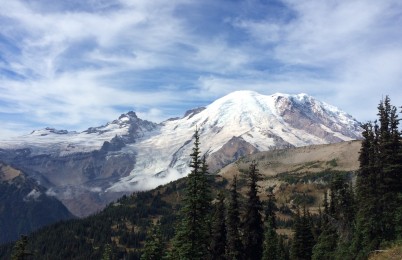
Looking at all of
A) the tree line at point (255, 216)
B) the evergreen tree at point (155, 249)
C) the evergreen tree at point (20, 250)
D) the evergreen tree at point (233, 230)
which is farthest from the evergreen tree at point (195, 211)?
the evergreen tree at point (20, 250)

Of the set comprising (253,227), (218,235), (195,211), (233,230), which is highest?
(195,211)

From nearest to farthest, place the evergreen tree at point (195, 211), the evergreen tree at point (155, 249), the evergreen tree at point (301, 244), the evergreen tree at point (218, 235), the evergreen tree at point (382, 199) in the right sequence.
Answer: the evergreen tree at point (195, 211) < the evergreen tree at point (382, 199) < the evergreen tree at point (218, 235) < the evergreen tree at point (155, 249) < the evergreen tree at point (301, 244)

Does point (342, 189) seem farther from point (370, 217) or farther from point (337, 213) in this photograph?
point (370, 217)

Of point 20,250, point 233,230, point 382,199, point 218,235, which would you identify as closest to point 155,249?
point 218,235

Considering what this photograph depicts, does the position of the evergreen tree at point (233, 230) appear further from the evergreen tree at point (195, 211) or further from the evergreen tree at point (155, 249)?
the evergreen tree at point (195, 211)

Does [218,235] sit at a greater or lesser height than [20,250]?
greater

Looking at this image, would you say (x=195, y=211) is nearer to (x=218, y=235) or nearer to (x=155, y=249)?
(x=218, y=235)

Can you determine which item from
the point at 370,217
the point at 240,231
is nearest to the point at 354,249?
the point at 370,217

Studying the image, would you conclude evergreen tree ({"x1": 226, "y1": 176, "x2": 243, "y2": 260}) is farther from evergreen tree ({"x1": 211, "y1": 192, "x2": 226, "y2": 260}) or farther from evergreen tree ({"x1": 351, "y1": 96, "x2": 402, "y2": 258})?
evergreen tree ({"x1": 351, "y1": 96, "x2": 402, "y2": 258})
